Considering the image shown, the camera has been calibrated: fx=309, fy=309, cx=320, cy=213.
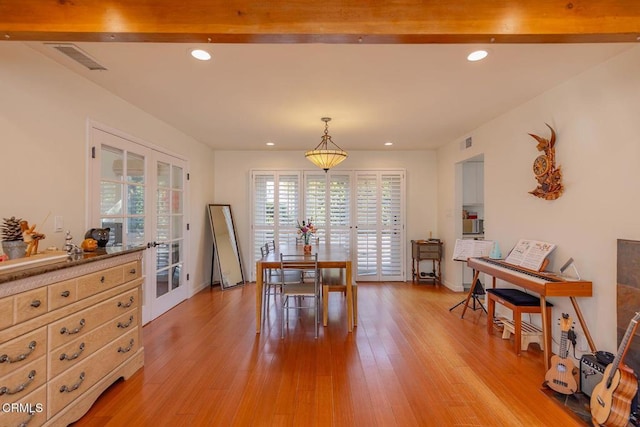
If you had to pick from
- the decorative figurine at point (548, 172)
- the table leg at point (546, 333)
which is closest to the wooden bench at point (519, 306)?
the table leg at point (546, 333)

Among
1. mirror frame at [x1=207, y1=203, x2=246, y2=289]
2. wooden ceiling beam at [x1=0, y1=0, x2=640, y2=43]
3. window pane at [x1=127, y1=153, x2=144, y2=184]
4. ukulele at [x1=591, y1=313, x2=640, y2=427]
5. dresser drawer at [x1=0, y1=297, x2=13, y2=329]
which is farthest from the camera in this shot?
mirror frame at [x1=207, y1=203, x2=246, y2=289]

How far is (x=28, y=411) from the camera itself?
1.60m

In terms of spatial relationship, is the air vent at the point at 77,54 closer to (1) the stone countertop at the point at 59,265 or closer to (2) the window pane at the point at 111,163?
(2) the window pane at the point at 111,163

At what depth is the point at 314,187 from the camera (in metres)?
5.75

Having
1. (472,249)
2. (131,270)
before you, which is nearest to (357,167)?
(472,249)

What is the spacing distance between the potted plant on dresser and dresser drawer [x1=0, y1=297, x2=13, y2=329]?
1.67 feet

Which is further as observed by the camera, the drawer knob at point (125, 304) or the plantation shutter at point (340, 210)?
the plantation shutter at point (340, 210)

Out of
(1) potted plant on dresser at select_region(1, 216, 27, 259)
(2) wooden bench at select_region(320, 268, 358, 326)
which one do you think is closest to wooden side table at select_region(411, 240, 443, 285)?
(2) wooden bench at select_region(320, 268, 358, 326)

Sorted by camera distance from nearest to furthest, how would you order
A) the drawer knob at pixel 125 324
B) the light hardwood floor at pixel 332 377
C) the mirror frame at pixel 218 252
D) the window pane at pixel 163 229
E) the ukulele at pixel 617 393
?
the ukulele at pixel 617 393 < the light hardwood floor at pixel 332 377 < the drawer knob at pixel 125 324 < the window pane at pixel 163 229 < the mirror frame at pixel 218 252

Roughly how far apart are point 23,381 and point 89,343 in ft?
1.46

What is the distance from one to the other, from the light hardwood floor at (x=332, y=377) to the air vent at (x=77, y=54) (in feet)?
8.10

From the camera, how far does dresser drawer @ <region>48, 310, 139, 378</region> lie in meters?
1.79

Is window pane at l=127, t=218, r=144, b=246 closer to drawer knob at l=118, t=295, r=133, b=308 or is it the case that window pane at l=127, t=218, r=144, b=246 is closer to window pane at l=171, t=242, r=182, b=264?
window pane at l=171, t=242, r=182, b=264

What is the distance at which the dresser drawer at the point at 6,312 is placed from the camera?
1.49m
